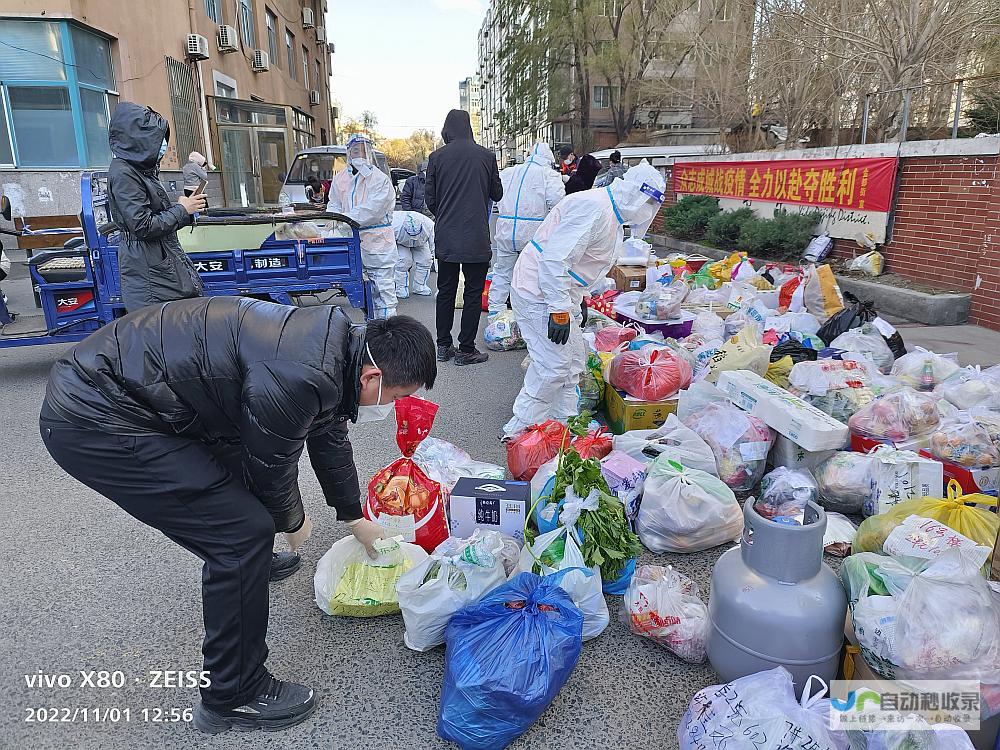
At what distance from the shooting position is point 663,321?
5.47m

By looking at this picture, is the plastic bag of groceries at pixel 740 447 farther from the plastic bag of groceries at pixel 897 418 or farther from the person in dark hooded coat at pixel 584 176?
the person in dark hooded coat at pixel 584 176

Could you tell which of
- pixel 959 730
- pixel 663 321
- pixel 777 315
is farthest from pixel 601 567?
pixel 777 315

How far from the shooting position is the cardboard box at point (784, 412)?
3148 mm

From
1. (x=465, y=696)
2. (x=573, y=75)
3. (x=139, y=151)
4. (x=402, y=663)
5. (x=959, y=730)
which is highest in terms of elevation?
(x=573, y=75)

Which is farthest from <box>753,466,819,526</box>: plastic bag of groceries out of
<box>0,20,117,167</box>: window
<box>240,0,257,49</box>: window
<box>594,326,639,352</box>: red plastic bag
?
<box>240,0,257,49</box>: window

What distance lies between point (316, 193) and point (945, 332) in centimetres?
1012

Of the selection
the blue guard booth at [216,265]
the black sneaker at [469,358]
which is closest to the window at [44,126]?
the blue guard booth at [216,265]

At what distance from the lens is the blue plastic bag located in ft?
6.38

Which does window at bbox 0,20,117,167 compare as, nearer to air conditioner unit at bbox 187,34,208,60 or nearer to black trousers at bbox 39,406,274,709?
air conditioner unit at bbox 187,34,208,60

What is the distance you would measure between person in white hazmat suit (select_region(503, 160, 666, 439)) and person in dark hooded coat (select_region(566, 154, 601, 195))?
7.63 metres

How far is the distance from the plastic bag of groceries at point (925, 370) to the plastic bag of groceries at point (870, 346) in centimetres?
26

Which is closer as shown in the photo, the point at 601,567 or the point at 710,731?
the point at 710,731

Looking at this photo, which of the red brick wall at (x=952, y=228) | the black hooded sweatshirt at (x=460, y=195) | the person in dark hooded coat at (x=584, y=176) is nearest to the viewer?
the black hooded sweatshirt at (x=460, y=195)

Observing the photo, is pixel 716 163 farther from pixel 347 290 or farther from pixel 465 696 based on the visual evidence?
pixel 465 696
